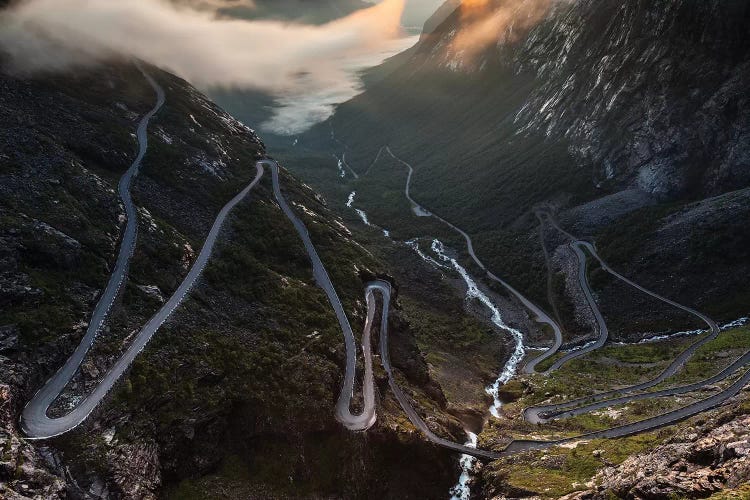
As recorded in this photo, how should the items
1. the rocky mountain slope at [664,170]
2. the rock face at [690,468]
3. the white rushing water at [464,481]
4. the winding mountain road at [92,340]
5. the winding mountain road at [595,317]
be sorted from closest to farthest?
A: the rock face at [690,468] → the winding mountain road at [92,340] → the white rushing water at [464,481] → the winding mountain road at [595,317] → the rocky mountain slope at [664,170]

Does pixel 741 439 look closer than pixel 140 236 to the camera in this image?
Yes

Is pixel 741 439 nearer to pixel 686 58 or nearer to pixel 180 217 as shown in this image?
pixel 180 217

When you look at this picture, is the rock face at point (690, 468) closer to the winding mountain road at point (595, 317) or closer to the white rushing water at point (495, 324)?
the white rushing water at point (495, 324)

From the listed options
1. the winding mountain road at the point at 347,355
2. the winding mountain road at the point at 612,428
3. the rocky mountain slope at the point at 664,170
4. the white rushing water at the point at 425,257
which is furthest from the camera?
the white rushing water at the point at 425,257

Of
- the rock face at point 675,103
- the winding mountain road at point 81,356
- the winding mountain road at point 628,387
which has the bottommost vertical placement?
the winding mountain road at point 81,356

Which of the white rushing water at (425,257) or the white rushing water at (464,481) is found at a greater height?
the white rushing water at (425,257)

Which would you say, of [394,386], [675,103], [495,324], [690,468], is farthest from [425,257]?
[690,468]

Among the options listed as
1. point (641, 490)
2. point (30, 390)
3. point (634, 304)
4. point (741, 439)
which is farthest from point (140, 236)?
point (634, 304)

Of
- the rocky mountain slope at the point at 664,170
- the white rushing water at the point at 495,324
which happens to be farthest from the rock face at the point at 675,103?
the white rushing water at the point at 495,324
